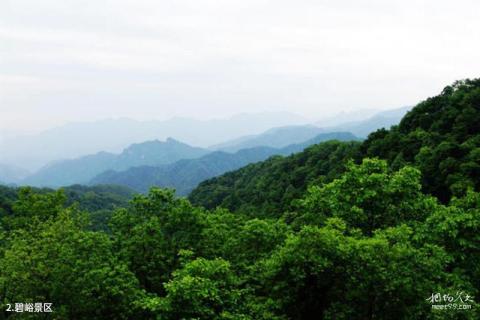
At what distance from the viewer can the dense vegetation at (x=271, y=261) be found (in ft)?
51.8

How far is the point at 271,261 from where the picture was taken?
16.6m

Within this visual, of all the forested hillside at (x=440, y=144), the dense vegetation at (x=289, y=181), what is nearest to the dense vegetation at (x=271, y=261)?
the forested hillside at (x=440, y=144)

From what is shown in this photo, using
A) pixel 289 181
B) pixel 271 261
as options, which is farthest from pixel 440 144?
pixel 289 181

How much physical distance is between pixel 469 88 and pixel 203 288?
53129 mm

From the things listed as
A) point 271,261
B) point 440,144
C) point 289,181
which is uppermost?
point 440,144

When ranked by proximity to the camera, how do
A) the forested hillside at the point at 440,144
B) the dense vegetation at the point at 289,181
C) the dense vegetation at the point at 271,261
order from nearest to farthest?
the dense vegetation at the point at 271,261 → the forested hillside at the point at 440,144 → the dense vegetation at the point at 289,181

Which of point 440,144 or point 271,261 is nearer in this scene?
point 271,261

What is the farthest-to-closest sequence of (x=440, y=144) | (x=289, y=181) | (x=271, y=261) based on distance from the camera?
(x=289, y=181) < (x=440, y=144) < (x=271, y=261)

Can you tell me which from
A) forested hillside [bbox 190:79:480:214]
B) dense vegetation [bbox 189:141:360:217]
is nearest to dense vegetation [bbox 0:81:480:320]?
forested hillside [bbox 190:79:480:214]

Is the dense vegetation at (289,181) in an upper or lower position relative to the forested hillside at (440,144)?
lower

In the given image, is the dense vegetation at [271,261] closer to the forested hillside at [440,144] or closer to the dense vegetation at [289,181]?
the forested hillside at [440,144]

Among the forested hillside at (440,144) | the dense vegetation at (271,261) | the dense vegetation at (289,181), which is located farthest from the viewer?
the dense vegetation at (289,181)

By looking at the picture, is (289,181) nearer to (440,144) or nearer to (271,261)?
(440,144)

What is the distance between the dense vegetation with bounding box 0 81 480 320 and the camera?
15.8m
